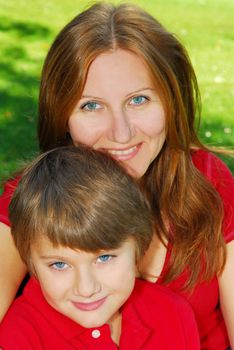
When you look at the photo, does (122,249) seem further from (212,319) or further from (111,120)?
(212,319)

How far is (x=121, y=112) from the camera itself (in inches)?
122

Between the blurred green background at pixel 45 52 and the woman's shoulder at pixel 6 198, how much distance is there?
2.01 ft

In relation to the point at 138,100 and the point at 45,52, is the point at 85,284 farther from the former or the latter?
the point at 45,52

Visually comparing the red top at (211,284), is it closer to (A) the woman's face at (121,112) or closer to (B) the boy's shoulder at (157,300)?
(B) the boy's shoulder at (157,300)

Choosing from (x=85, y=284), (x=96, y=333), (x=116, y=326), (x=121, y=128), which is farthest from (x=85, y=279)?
(x=121, y=128)

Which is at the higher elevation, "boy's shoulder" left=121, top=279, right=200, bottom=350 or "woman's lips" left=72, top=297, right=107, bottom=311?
"woman's lips" left=72, top=297, right=107, bottom=311

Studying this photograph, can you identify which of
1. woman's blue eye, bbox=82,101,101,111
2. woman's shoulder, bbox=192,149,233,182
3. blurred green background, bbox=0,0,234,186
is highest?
woman's blue eye, bbox=82,101,101,111

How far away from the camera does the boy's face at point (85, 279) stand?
2664 millimetres

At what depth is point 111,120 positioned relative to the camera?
10.2 feet

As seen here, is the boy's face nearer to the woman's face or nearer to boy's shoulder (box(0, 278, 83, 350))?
boy's shoulder (box(0, 278, 83, 350))

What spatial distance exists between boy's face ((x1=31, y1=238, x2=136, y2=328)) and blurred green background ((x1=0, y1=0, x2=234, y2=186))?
1252 mm

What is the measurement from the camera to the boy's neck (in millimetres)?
2973

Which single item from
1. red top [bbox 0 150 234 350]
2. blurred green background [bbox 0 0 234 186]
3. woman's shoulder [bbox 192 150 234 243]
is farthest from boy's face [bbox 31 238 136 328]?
blurred green background [bbox 0 0 234 186]

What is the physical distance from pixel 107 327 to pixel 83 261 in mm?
349
